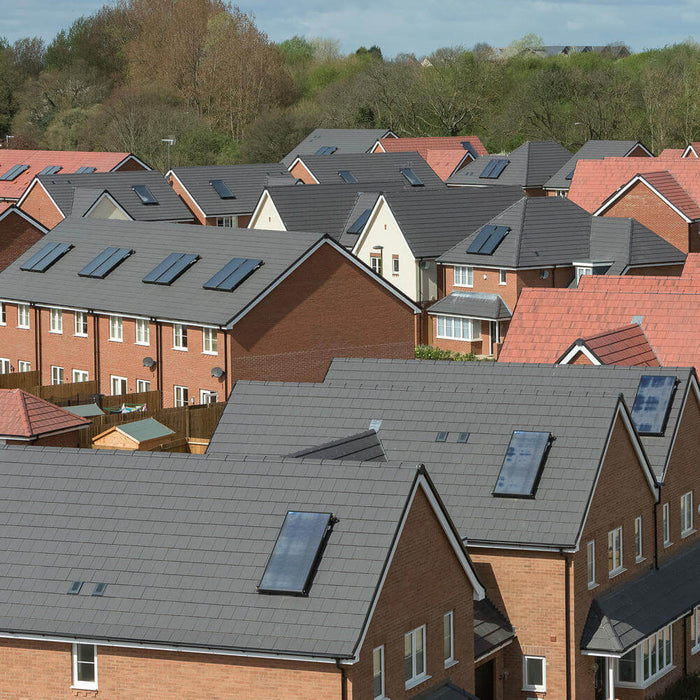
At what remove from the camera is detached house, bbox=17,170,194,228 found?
81812 millimetres

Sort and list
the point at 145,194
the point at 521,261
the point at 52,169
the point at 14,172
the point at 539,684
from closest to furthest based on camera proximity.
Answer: the point at 539,684 → the point at 521,261 → the point at 145,194 → the point at 52,169 → the point at 14,172

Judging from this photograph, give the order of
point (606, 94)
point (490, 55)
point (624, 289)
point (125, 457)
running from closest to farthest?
point (125, 457) → point (624, 289) → point (606, 94) → point (490, 55)

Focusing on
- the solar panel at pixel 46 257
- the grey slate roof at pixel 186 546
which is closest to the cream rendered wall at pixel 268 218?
the solar panel at pixel 46 257

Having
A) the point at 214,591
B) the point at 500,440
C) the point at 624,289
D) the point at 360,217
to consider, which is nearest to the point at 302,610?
the point at 214,591

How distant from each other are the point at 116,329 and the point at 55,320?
3.70 meters

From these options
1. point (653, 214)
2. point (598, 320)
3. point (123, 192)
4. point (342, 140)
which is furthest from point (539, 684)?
point (342, 140)

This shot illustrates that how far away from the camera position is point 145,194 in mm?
84688

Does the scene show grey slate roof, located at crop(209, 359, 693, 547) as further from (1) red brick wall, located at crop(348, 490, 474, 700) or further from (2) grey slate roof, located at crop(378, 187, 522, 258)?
(2) grey slate roof, located at crop(378, 187, 522, 258)

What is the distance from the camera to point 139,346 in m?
53.5

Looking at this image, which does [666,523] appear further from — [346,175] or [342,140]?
[342,140]

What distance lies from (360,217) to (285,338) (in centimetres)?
2282

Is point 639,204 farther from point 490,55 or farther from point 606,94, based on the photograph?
point 490,55

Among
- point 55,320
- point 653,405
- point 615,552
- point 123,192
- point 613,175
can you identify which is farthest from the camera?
point 123,192

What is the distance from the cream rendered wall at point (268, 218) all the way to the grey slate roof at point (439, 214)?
6.79 metres
